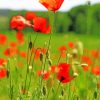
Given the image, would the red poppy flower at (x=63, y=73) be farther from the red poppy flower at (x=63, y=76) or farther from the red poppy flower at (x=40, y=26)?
the red poppy flower at (x=40, y=26)

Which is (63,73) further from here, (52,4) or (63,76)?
(52,4)

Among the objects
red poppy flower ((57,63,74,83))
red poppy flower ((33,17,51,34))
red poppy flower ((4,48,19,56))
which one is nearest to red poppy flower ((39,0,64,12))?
red poppy flower ((33,17,51,34))

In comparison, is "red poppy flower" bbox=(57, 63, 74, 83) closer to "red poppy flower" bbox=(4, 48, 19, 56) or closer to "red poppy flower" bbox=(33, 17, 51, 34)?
"red poppy flower" bbox=(33, 17, 51, 34)

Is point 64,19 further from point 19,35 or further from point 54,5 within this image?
point 54,5

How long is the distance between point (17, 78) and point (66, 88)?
0.33 meters

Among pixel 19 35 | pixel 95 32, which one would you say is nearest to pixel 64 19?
pixel 95 32

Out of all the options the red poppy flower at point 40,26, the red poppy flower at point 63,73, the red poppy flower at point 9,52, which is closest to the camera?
the red poppy flower at point 63,73

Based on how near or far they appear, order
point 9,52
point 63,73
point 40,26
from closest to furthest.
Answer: point 63,73, point 40,26, point 9,52

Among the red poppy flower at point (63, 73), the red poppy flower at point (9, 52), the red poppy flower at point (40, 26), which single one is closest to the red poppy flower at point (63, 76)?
the red poppy flower at point (63, 73)

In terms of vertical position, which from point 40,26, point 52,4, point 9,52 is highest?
point 52,4

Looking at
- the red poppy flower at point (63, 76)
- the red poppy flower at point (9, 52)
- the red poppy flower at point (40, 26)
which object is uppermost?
the red poppy flower at point (40, 26)

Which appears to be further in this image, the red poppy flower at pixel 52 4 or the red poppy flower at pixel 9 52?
the red poppy flower at pixel 9 52

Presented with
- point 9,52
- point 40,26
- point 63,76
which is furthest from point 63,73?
point 9,52

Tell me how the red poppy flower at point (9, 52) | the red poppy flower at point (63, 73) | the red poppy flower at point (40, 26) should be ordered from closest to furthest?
the red poppy flower at point (63, 73) < the red poppy flower at point (40, 26) < the red poppy flower at point (9, 52)
